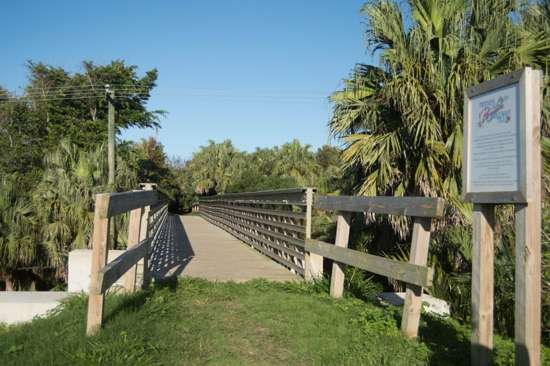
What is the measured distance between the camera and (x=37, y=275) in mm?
12109

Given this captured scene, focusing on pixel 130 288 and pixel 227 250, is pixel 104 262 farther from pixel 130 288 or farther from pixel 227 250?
pixel 227 250

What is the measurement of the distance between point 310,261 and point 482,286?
3.54 meters

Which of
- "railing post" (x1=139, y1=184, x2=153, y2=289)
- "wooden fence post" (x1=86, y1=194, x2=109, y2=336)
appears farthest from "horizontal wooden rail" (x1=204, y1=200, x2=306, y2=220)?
"wooden fence post" (x1=86, y1=194, x2=109, y2=336)

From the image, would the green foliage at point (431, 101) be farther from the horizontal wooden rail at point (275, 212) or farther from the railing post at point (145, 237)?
the railing post at point (145, 237)

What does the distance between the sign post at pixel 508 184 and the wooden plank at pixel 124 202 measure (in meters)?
3.00

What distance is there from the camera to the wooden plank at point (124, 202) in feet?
14.6

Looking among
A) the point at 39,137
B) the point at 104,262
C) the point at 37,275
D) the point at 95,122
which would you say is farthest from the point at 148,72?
the point at 104,262

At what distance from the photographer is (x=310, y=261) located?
7156mm

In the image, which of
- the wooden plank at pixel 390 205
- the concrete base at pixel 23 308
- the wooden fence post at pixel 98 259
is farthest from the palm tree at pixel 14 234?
the wooden fence post at pixel 98 259

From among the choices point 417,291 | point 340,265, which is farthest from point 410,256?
point 340,265

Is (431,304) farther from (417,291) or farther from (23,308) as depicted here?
(23,308)

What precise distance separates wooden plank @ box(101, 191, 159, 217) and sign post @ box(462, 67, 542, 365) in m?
3.00

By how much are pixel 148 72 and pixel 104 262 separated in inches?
1381

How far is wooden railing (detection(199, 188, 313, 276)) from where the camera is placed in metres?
7.84
